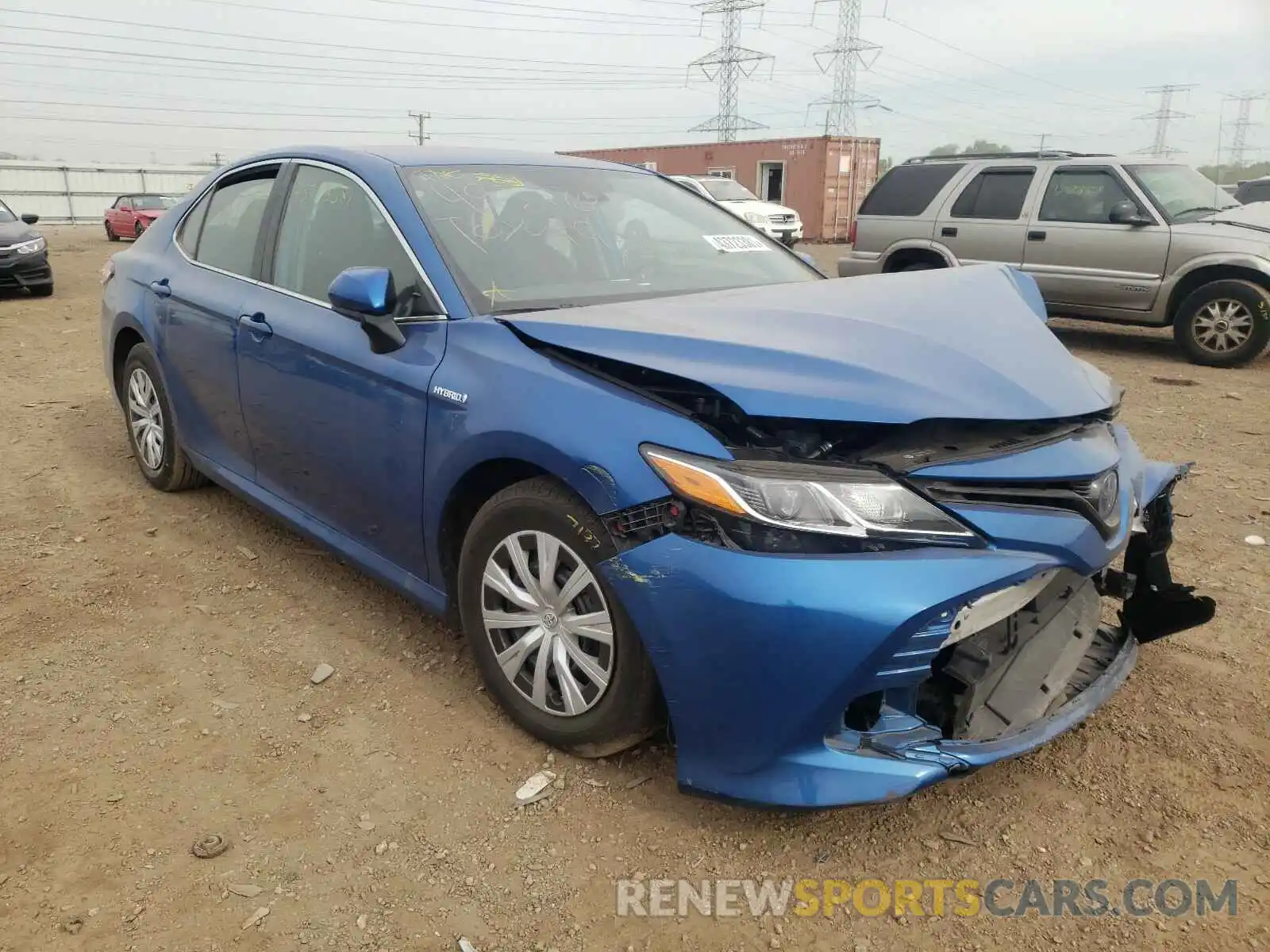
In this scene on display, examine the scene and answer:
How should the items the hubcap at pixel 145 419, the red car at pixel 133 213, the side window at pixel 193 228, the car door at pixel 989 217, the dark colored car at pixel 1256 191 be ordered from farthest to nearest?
the red car at pixel 133 213
the dark colored car at pixel 1256 191
the car door at pixel 989 217
the hubcap at pixel 145 419
the side window at pixel 193 228

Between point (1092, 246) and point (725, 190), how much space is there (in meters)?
12.3

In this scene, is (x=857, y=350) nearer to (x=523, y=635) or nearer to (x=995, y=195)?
(x=523, y=635)

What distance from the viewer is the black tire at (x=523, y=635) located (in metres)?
2.28

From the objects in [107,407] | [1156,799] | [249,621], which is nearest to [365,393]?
[249,621]

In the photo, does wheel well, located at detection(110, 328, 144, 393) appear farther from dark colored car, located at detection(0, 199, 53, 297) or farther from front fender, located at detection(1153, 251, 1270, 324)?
dark colored car, located at detection(0, 199, 53, 297)

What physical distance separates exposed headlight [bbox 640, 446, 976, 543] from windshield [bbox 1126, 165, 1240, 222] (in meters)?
8.04

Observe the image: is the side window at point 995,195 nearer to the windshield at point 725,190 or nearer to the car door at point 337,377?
the car door at point 337,377

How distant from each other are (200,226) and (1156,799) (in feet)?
14.4

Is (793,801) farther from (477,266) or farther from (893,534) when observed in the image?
(477,266)

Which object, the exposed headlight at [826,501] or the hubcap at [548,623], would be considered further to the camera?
the hubcap at [548,623]

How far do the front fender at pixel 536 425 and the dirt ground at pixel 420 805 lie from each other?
26.5 inches

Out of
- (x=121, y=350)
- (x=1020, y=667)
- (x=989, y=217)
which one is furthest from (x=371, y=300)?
(x=989, y=217)

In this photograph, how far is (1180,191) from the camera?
8.83 m

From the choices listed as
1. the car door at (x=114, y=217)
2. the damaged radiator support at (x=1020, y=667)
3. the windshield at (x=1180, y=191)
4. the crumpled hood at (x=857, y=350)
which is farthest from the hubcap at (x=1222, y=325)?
the car door at (x=114, y=217)
